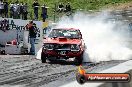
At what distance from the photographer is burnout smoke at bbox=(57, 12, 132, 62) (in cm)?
1772

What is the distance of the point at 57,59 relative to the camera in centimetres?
1750

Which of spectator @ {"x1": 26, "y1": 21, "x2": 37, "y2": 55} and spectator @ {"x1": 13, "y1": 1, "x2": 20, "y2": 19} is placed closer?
spectator @ {"x1": 26, "y1": 21, "x2": 37, "y2": 55}

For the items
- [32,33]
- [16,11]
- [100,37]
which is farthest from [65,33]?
[100,37]

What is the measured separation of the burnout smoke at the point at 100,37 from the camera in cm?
1772

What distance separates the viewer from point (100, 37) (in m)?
25.2

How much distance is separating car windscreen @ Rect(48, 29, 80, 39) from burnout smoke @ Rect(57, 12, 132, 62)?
34.2 inches

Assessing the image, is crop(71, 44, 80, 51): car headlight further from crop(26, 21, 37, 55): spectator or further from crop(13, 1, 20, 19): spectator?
crop(13, 1, 20, 19): spectator

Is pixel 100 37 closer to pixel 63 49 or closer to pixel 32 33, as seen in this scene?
pixel 32 33

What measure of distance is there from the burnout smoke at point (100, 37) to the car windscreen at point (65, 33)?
0.87 m

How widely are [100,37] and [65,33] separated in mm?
8628

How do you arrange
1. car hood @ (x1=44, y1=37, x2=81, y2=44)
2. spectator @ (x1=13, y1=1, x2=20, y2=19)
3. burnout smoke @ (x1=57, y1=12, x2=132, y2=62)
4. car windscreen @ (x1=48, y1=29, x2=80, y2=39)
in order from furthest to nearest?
spectator @ (x1=13, y1=1, x2=20, y2=19) < burnout smoke @ (x1=57, y1=12, x2=132, y2=62) < car windscreen @ (x1=48, y1=29, x2=80, y2=39) < car hood @ (x1=44, y1=37, x2=81, y2=44)

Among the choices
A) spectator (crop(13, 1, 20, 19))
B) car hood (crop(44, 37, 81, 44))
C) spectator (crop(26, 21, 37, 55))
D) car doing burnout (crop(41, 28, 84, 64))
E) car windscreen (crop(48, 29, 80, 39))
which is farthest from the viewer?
spectator (crop(13, 1, 20, 19))

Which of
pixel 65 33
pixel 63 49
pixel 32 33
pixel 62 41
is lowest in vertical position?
pixel 32 33

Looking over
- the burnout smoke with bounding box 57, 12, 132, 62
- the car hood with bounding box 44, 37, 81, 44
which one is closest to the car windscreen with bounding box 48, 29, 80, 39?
the car hood with bounding box 44, 37, 81, 44
